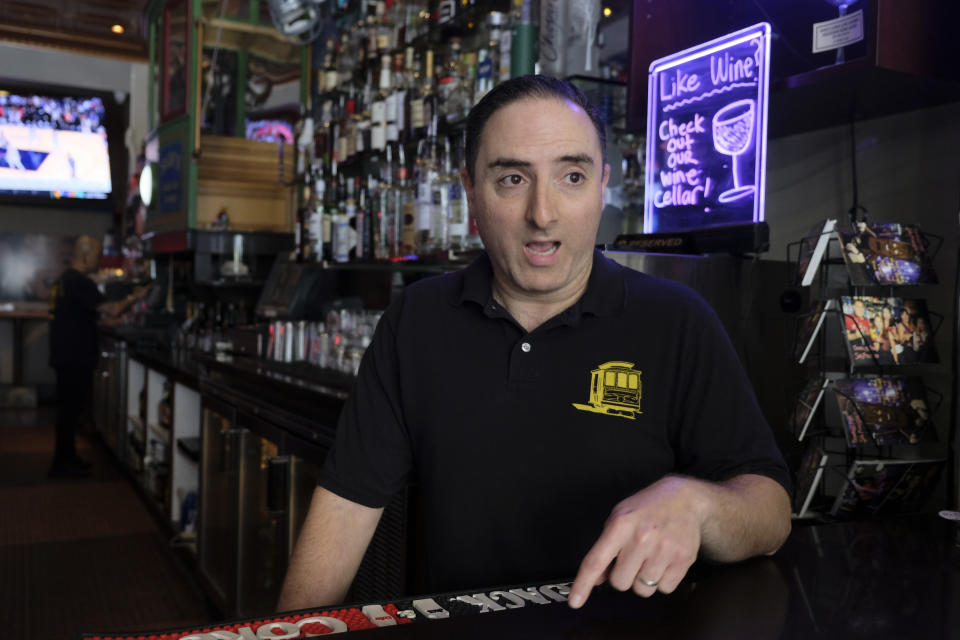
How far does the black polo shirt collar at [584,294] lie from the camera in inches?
54.2

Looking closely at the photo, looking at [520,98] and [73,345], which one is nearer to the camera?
[520,98]

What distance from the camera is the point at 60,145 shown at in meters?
10.6

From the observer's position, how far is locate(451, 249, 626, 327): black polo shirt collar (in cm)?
138

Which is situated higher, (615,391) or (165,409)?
(615,391)

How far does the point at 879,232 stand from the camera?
1673 millimetres

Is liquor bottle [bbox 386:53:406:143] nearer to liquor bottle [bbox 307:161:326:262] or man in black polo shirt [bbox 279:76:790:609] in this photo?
liquor bottle [bbox 307:161:326:262]

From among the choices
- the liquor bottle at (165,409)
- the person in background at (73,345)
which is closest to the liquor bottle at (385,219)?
the liquor bottle at (165,409)

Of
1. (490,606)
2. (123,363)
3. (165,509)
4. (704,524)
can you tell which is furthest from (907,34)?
(123,363)

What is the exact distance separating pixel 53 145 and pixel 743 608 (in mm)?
11429

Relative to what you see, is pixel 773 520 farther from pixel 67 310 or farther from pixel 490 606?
pixel 67 310

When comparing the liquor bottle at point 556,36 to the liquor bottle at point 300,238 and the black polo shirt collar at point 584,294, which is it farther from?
the liquor bottle at point 300,238

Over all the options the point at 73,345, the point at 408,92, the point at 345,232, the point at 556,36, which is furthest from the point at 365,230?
the point at 73,345

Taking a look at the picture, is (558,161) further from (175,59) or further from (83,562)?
(175,59)

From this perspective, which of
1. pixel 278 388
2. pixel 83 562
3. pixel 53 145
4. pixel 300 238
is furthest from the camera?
pixel 53 145
